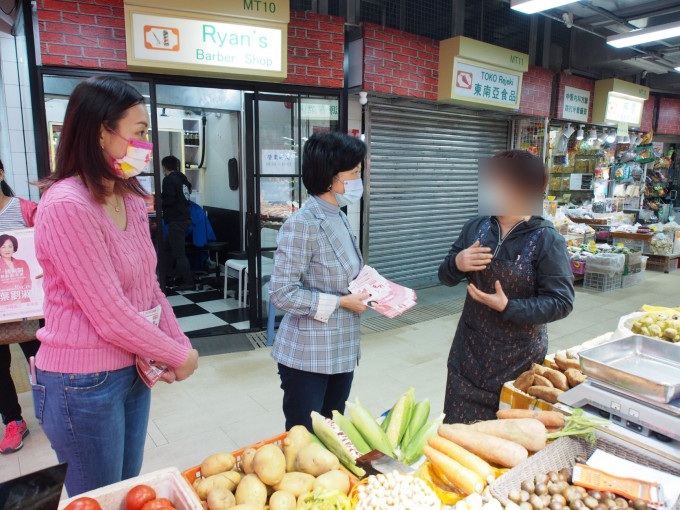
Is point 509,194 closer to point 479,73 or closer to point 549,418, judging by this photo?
point 549,418

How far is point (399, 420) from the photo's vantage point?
1747 millimetres

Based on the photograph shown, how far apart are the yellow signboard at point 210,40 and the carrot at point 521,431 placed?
3.70 meters

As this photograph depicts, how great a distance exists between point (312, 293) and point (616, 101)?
941 cm

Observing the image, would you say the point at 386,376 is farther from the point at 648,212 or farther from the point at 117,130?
the point at 648,212

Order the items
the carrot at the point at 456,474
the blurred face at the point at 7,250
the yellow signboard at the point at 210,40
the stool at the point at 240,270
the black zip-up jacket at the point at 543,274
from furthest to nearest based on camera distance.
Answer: the stool at the point at 240,270 → the yellow signboard at the point at 210,40 → the blurred face at the point at 7,250 → the black zip-up jacket at the point at 543,274 → the carrot at the point at 456,474

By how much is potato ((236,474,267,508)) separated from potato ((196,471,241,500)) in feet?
0.16

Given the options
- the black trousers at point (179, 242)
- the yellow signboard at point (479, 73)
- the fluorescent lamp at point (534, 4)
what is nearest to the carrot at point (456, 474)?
the fluorescent lamp at point (534, 4)

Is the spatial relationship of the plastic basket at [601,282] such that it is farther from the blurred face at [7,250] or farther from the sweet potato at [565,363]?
the blurred face at [7,250]

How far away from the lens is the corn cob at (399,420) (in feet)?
5.59

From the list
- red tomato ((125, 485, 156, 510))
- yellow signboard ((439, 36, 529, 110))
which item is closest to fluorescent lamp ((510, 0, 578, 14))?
yellow signboard ((439, 36, 529, 110))

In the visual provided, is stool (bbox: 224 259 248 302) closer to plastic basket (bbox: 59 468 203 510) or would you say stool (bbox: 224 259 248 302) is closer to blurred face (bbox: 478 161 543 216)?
blurred face (bbox: 478 161 543 216)

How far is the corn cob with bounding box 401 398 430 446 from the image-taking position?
5.65 ft

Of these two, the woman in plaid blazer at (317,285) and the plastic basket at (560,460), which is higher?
the woman in plaid blazer at (317,285)

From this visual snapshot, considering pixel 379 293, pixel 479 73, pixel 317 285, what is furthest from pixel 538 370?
pixel 479 73
